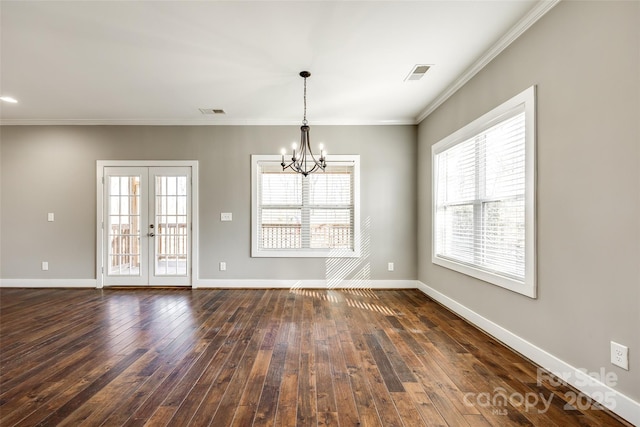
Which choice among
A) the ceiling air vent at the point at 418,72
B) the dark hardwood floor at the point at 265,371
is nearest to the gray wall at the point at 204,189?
the dark hardwood floor at the point at 265,371

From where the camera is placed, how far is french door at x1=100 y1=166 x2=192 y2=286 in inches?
192

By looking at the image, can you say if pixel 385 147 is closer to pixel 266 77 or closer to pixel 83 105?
pixel 266 77

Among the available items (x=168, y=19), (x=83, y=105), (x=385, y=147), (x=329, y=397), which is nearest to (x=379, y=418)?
(x=329, y=397)

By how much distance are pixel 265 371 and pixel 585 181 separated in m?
2.54

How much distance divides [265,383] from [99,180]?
4.67 m

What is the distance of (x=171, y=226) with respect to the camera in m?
4.88

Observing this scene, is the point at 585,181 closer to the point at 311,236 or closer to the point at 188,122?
the point at 311,236

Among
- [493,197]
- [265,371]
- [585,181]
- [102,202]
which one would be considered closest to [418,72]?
[493,197]

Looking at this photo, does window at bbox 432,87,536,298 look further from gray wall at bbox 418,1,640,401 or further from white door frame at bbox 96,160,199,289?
white door frame at bbox 96,160,199,289

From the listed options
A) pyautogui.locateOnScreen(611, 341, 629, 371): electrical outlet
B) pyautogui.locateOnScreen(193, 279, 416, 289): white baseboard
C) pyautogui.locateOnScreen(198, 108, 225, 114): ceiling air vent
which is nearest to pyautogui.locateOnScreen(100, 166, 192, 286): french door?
pyautogui.locateOnScreen(193, 279, 416, 289): white baseboard

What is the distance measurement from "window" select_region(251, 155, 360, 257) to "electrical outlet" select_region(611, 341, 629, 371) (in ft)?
11.2

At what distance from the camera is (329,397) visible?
1.87 metres

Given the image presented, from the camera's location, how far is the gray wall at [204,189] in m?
4.86

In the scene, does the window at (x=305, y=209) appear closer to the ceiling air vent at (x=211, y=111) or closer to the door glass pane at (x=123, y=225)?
the ceiling air vent at (x=211, y=111)
